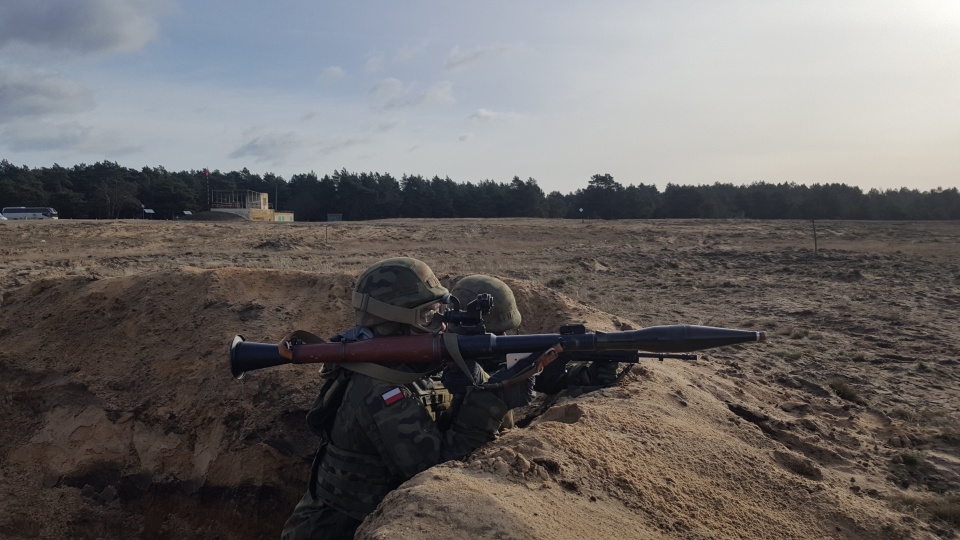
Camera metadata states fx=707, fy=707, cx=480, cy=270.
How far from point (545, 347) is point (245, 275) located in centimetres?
556

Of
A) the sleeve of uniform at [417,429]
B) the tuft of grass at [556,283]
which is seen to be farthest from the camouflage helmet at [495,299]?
the tuft of grass at [556,283]

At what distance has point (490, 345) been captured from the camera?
422 cm

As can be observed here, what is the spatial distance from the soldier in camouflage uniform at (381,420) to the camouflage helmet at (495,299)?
127cm

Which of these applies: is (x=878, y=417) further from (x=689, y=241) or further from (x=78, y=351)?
(x=689, y=241)

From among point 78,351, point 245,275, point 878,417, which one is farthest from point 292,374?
point 878,417

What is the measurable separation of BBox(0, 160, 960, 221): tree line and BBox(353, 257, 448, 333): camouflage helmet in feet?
136

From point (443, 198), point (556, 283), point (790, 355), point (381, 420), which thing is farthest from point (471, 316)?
point (443, 198)

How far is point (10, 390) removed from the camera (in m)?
7.58

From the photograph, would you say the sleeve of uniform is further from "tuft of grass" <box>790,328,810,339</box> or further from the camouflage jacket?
"tuft of grass" <box>790,328,810,339</box>

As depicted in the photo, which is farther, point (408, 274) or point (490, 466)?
point (408, 274)

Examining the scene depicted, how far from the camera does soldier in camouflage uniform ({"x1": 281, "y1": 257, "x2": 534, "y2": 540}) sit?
390cm

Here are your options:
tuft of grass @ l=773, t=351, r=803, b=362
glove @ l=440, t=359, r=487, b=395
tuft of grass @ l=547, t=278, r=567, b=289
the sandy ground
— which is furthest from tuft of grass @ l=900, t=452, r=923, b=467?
tuft of grass @ l=547, t=278, r=567, b=289

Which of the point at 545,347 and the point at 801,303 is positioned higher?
the point at 545,347

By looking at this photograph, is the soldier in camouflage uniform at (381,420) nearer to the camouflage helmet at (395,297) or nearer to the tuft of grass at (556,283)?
the camouflage helmet at (395,297)
